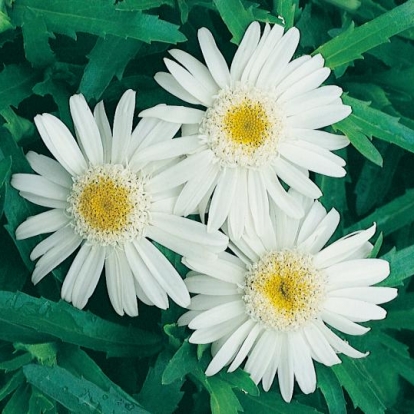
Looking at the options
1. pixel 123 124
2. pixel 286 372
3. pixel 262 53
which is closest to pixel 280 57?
pixel 262 53

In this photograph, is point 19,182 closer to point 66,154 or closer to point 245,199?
point 66,154

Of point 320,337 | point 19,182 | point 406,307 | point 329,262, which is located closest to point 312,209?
point 329,262

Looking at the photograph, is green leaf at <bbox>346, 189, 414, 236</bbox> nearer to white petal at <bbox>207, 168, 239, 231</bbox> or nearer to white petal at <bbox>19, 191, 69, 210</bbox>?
white petal at <bbox>207, 168, 239, 231</bbox>

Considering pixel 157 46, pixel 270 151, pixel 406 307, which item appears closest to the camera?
pixel 270 151

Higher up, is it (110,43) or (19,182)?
(110,43)

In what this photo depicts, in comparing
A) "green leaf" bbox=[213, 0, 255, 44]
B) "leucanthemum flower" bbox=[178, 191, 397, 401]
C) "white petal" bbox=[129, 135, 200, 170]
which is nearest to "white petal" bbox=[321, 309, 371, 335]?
"leucanthemum flower" bbox=[178, 191, 397, 401]

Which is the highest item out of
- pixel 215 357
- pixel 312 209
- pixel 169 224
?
pixel 312 209

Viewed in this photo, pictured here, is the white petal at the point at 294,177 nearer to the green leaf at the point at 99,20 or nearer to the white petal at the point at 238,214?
the white petal at the point at 238,214
